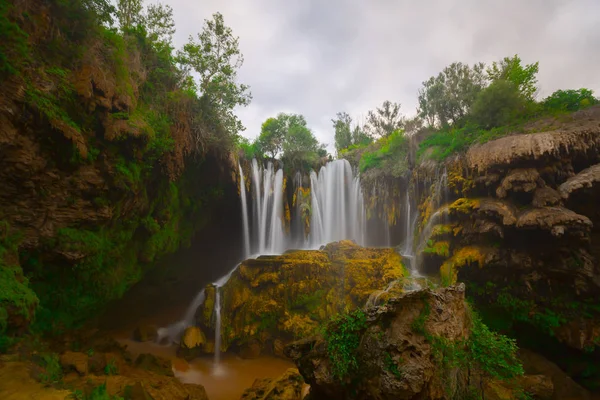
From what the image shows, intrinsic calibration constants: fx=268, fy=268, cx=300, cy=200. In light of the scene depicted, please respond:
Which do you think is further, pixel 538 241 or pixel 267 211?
pixel 267 211

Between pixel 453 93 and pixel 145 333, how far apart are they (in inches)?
928

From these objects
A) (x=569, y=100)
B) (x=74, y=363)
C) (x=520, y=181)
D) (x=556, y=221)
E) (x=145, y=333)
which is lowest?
(x=145, y=333)

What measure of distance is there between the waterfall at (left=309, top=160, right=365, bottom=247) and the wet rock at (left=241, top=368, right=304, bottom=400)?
1208cm

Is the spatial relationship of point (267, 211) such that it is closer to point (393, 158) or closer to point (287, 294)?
point (287, 294)

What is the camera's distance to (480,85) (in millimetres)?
18375

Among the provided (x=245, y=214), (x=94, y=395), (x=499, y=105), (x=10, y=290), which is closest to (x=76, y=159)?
(x=10, y=290)

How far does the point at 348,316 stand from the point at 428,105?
20.5 metres

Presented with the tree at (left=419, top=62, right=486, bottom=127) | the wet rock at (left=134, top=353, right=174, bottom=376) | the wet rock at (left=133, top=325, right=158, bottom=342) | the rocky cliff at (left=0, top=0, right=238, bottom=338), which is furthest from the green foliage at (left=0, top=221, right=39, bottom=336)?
the tree at (left=419, top=62, right=486, bottom=127)

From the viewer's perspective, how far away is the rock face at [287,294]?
11.0 meters

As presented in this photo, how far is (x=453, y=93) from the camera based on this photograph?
1914 cm

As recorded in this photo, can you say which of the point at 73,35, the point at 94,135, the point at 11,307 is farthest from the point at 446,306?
the point at 73,35

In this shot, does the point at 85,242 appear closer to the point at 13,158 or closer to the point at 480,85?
the point at 13,158

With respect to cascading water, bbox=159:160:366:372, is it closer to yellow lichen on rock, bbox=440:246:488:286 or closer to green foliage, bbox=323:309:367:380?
yellow lichen on rock, bbox=440:246:488:286

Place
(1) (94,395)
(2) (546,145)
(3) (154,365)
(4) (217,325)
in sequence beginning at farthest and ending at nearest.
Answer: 1. (4) (217,325)
2. (2) (546,145)
3. (3) (154,365)
4. (1) (94,395)
